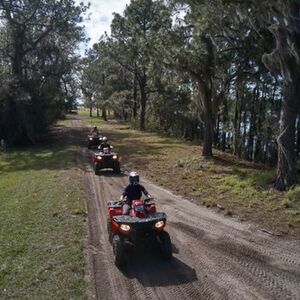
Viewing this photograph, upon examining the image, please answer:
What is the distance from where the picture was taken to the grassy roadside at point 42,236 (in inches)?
291

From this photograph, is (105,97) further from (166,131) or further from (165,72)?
(165,72)

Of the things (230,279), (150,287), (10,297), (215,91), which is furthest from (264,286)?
(215,91)

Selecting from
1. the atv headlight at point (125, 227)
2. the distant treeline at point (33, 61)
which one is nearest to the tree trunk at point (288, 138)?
the atv headlight at point (125, 227)

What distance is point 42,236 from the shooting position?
33.2 ft

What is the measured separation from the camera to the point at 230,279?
7.72 m

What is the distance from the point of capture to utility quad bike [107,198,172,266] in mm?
8453

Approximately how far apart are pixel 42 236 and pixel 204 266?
4.09 meters

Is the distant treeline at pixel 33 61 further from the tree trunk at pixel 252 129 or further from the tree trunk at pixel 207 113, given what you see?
the tree trunk at pixel 252 129

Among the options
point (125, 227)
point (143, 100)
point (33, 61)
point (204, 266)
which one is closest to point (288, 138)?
point (204, 266)

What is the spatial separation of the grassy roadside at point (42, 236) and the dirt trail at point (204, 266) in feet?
1.39

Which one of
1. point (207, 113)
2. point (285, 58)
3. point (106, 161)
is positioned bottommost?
point (106, 161)

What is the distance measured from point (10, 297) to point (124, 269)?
2.25m

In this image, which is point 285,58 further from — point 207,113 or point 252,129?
point 252,129

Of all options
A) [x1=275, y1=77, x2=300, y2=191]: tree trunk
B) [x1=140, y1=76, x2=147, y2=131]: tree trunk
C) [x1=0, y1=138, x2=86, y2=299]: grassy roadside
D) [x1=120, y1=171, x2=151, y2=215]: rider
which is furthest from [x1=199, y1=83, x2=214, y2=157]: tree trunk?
[x1=140, y1=76, x2=147, y2=131]: tree trunk
